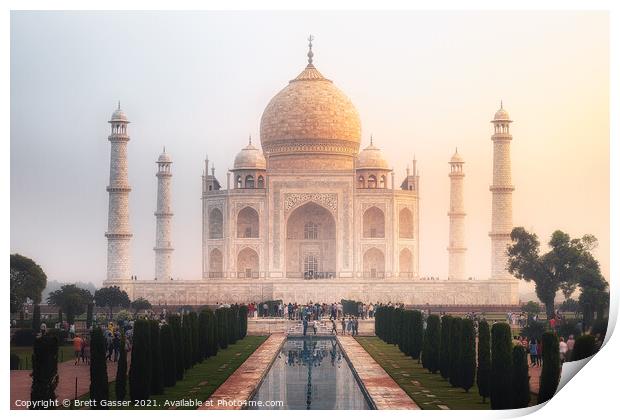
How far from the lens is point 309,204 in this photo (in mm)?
31250

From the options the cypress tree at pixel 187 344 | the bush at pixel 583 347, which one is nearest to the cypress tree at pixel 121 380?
the cypress tree at pixel 187 344

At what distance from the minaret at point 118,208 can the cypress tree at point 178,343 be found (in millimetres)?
13544

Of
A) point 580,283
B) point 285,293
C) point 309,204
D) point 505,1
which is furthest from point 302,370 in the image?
point 309,204

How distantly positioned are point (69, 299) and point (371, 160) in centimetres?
1335

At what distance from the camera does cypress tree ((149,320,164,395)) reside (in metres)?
12.9

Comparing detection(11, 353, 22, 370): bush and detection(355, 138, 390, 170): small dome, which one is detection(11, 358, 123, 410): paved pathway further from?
detection(355, 138, 390, 170): small dome

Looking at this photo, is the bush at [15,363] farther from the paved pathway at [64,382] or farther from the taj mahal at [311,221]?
the taj mahal at [311,221]

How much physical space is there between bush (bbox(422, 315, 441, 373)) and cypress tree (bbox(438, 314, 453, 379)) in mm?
299

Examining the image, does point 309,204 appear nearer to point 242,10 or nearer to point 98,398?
point 242,10

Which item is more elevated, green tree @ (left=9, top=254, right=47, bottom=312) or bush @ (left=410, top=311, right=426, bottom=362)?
green tree @ (left=9, top=254, right=47, bottom=312)

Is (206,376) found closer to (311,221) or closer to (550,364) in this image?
(550,364)

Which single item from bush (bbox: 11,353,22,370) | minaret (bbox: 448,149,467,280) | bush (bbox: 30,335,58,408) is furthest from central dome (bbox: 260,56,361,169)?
bush (bbox: 30,335,58,408)

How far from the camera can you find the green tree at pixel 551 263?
2256 centimetres

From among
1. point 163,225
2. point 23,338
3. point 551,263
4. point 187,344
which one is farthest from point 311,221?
point 187,344
